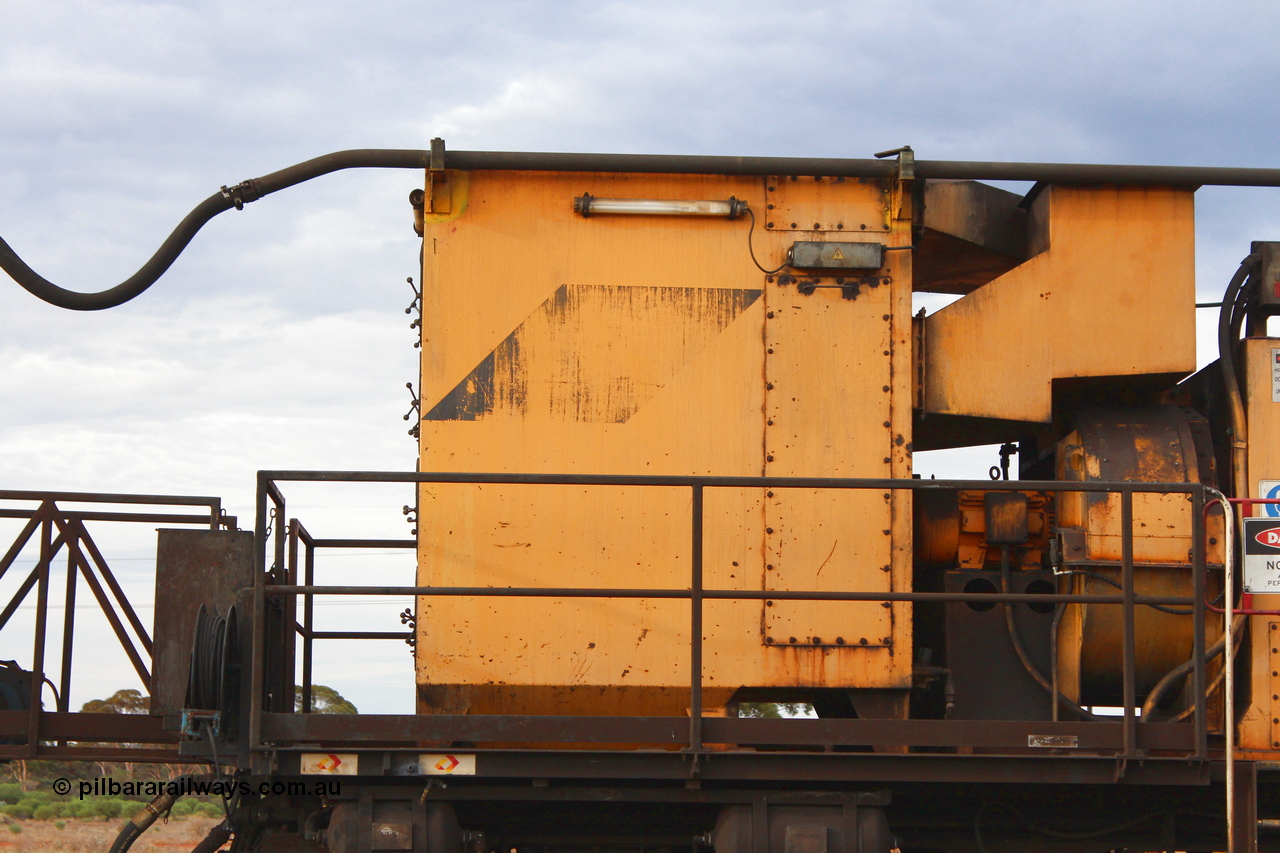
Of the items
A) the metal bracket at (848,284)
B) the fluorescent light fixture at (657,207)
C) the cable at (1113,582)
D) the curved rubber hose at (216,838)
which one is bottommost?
the curved rubber hose at (216,838)

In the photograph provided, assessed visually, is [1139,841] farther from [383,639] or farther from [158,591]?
[158,591]

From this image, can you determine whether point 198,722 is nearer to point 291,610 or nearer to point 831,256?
point 291,610

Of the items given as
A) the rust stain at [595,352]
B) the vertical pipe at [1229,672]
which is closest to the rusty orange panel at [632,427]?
the rust stain at [595,352]

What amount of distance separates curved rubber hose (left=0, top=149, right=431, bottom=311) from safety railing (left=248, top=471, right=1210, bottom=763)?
1.77 metres

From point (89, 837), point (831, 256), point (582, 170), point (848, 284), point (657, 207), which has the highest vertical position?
point (582, 170)

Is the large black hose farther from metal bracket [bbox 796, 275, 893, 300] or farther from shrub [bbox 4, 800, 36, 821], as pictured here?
shrub [bbox 4, 800, 36, 821]

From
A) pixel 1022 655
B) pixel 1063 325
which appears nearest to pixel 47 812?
pixel 1022 655

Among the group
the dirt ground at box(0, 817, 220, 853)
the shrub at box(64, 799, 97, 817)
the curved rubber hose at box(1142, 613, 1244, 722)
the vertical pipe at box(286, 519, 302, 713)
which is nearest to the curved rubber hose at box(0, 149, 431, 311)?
the vertical pipe at box(286, 519, 302, 713)

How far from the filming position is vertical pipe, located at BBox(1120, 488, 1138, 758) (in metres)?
5.36

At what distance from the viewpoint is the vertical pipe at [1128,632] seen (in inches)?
211

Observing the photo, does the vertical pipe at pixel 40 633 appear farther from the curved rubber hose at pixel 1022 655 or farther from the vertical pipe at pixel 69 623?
the curved rubber hose at pixel 1022 655

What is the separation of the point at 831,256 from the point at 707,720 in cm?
246

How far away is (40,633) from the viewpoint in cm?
592

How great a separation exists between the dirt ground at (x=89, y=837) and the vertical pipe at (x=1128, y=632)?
35.7ft
